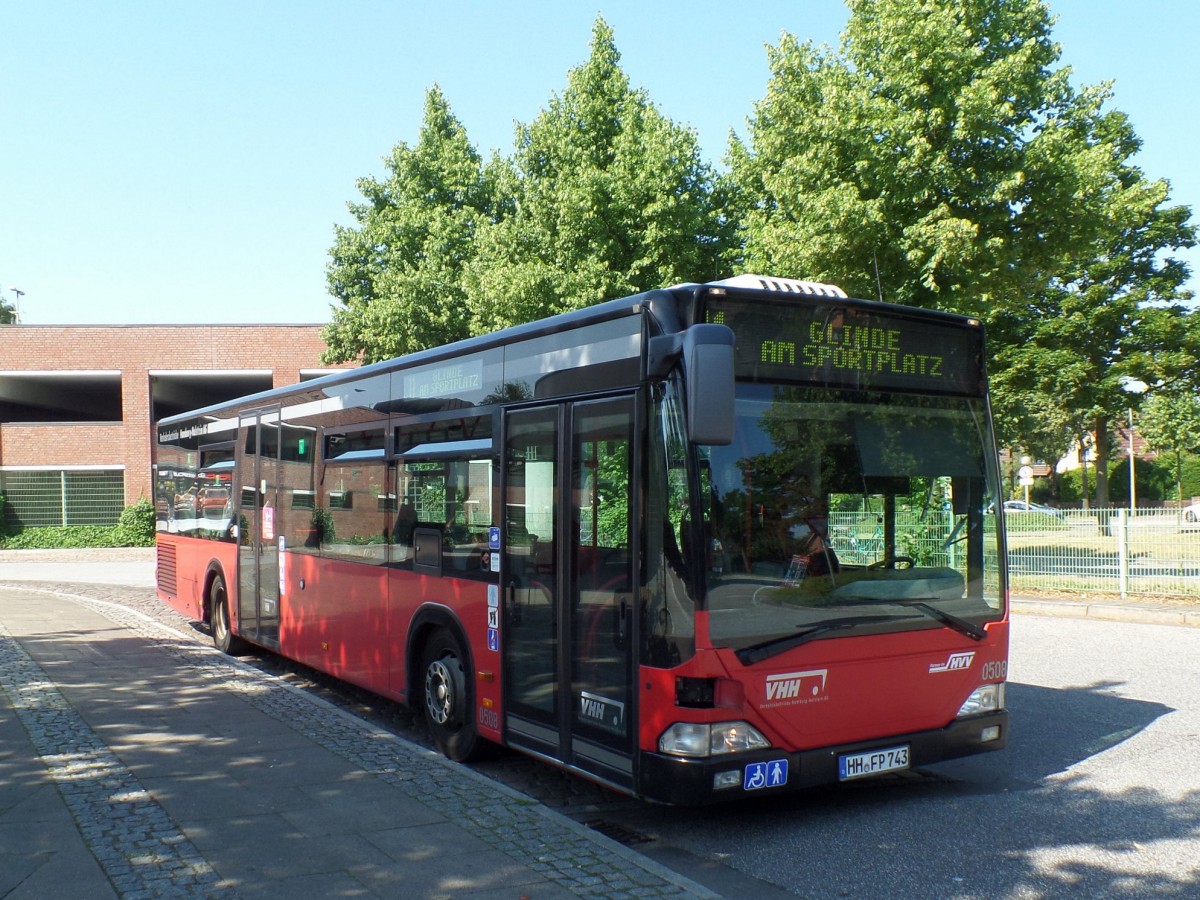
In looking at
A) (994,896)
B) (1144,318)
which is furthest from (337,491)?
(1144,318)

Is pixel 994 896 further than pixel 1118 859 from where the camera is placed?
No

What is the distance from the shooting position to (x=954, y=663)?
607 centimetres

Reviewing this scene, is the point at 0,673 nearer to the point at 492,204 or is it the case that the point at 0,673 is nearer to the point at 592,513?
the point at 592,513

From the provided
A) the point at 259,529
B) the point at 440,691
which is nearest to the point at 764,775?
the point at 440,691

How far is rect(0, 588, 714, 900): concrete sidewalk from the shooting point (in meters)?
4.88

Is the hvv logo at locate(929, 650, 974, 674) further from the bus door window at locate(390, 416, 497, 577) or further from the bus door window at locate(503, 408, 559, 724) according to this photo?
the bus door window at locate(390, 416, 497, 577)

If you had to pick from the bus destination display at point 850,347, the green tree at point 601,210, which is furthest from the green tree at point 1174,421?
the bus destination display at point 850,347

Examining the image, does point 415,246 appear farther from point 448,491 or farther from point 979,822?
point 979,822

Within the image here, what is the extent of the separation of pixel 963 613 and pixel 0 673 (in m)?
9.11

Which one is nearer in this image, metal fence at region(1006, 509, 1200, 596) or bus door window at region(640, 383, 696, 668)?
bus door window at region(640, 383, 696, 668)

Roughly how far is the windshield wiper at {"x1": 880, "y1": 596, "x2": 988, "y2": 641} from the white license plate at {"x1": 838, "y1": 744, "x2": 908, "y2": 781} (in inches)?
27.9

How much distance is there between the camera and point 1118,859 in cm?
530

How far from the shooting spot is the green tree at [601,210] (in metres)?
21.1

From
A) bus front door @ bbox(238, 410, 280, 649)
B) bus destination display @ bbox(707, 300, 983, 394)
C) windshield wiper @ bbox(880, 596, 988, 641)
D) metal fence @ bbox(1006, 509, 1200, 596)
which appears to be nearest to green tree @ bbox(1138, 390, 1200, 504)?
metal fence @ bbox(1006, 509, 1200, 596)
